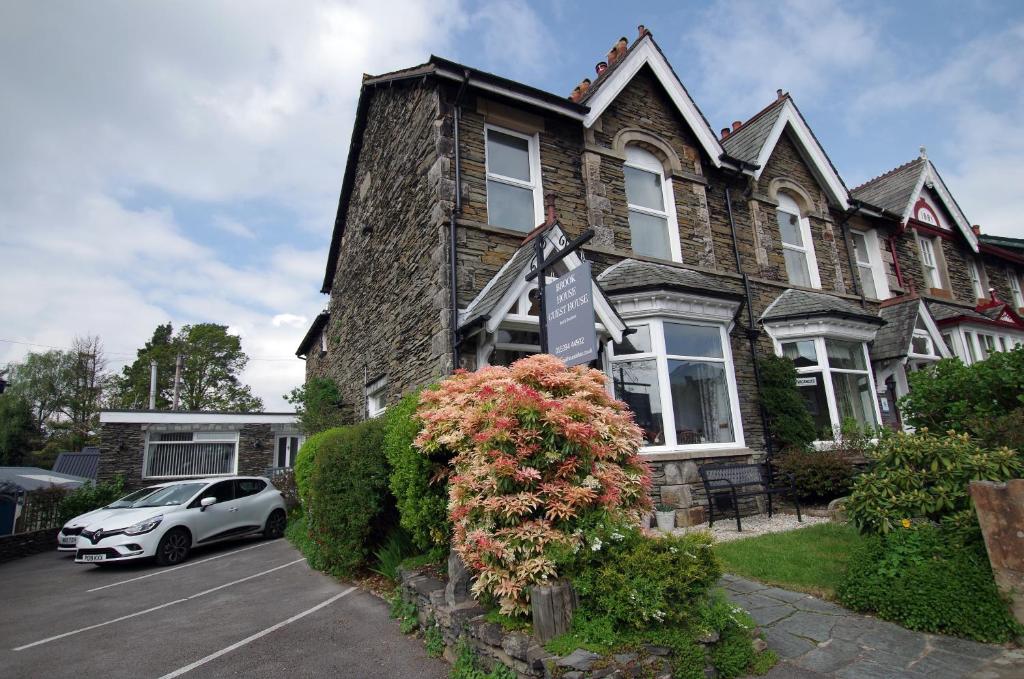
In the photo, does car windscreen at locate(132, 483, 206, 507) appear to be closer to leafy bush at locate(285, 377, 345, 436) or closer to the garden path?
leafy bush at locate(285, 377, 345, 436)

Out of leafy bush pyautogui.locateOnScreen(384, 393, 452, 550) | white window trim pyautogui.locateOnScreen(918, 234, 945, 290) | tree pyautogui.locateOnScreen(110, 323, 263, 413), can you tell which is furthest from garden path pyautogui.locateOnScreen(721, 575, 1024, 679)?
tree pyautogui.locateOnScreen(110, 323, 263, 413)

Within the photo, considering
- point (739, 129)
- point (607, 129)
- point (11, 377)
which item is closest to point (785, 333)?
point (607, 129)

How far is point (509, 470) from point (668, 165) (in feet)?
32.9

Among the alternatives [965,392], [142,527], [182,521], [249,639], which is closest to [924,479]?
[965,392]

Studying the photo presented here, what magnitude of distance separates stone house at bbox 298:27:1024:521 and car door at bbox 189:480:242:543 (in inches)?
139

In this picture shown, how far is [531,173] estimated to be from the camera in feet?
34.0

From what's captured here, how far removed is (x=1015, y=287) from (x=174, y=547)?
29124mm

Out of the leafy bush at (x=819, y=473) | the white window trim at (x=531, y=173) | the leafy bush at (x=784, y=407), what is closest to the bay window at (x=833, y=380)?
the leafy bush at (x=784, y=407)

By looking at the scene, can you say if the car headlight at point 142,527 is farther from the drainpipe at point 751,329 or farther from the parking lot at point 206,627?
the drainpipe at point 751,329

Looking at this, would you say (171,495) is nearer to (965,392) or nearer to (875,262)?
(965,392)

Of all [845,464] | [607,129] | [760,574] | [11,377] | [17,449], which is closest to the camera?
[760,574]

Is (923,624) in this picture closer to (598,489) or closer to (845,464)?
(598,489)

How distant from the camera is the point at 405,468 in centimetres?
554

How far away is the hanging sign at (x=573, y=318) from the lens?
532 centimetres
